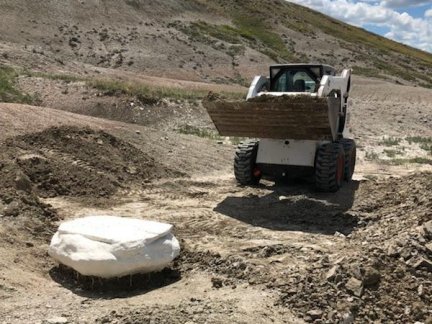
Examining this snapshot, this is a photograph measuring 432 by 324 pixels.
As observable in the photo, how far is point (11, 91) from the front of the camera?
20172 mm

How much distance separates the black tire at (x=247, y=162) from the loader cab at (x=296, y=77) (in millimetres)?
1304

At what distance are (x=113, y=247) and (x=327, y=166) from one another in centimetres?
562

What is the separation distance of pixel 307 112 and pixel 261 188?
8.47 ft

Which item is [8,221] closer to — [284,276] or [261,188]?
[284,276]

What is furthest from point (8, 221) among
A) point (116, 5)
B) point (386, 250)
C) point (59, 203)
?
point (116, 5)

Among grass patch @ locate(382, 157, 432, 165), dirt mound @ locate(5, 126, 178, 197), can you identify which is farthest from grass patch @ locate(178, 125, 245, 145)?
dirt mound @ locate(5, 126, 178, 197)

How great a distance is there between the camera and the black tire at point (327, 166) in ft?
36.7

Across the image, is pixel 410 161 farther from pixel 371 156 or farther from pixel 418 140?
pixel 418 140

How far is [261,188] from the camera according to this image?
1248 centimetres

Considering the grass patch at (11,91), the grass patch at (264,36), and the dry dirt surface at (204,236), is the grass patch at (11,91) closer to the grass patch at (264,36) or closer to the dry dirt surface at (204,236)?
the dry dirt surface at (204,236)

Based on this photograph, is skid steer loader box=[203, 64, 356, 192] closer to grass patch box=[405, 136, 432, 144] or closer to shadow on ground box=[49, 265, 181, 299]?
shadow on ground box=[49, 265, 181, 299]

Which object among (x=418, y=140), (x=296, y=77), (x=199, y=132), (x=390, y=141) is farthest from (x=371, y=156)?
(x=296, y=77)

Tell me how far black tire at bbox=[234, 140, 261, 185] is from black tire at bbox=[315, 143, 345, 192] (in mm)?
1422

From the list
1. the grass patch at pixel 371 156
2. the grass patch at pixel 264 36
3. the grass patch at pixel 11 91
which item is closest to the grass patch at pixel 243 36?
the grass patch at pixel 264 36
